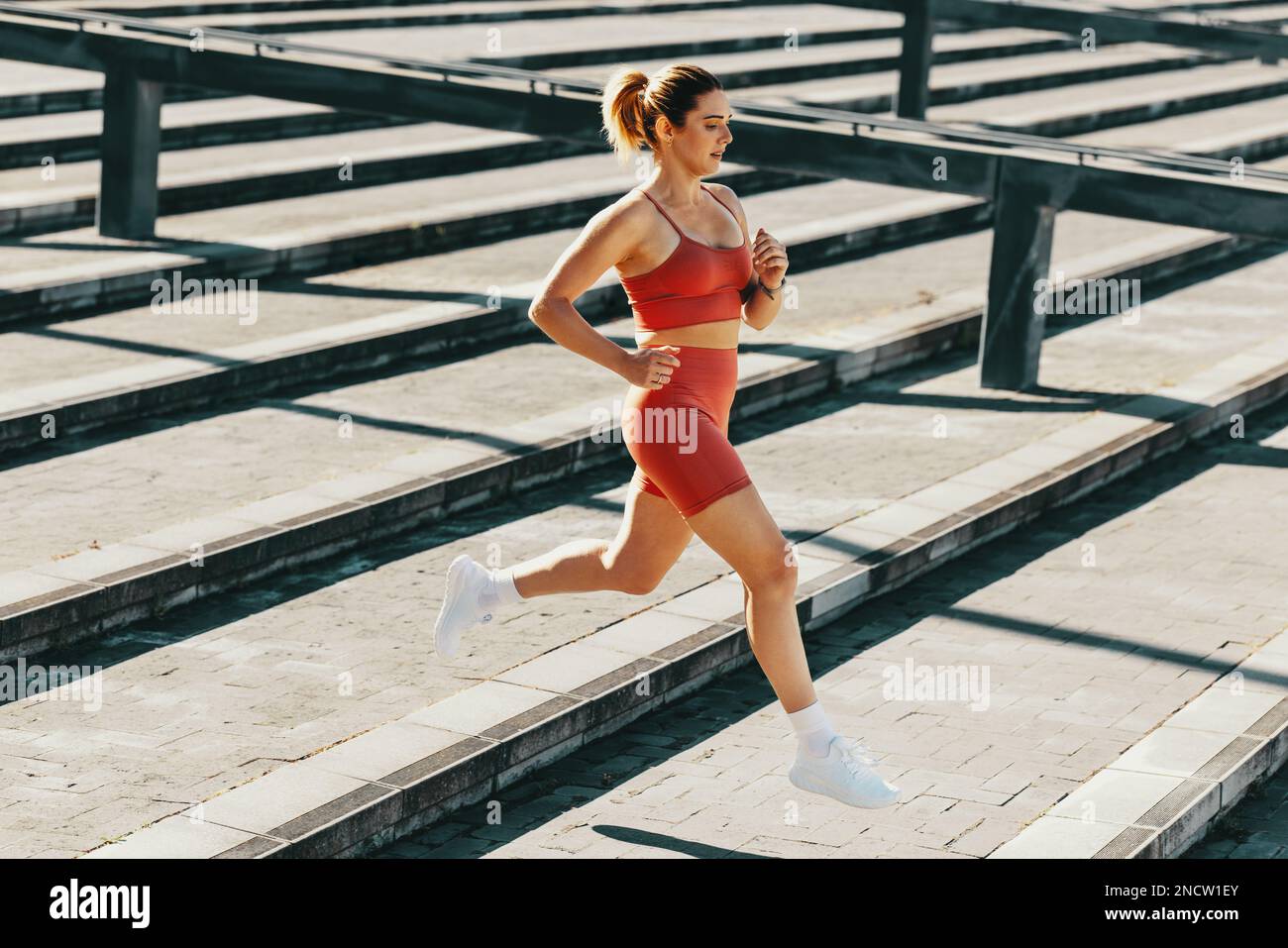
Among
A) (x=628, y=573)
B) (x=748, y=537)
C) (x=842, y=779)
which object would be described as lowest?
(x=842, y=779)

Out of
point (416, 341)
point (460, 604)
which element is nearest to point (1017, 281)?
point (416, 341)

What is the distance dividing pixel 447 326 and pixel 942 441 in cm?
343

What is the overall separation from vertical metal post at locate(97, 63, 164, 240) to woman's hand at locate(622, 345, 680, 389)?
948 cm

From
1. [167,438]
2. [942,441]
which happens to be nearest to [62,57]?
[167,438]

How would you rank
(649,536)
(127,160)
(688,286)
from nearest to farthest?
(688,286)
(649,536)
(127,160)

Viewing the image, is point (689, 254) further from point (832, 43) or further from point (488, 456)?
point (832, 43)

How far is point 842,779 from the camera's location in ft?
18.9

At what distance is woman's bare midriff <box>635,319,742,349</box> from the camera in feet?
18.9

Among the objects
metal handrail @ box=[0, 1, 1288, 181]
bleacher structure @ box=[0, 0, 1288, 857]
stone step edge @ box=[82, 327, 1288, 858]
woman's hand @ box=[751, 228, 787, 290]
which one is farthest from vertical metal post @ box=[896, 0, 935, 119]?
woman's hand @ box=[751, 228, 787, 290]

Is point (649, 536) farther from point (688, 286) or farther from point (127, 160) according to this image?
point (127, 160)

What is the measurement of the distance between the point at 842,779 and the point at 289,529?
3.36 meters

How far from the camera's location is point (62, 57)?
14648 millimetres

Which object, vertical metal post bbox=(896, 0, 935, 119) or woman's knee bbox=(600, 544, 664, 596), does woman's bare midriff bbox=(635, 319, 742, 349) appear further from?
vertical metal post bbox=(896, 0, 935, 119)
